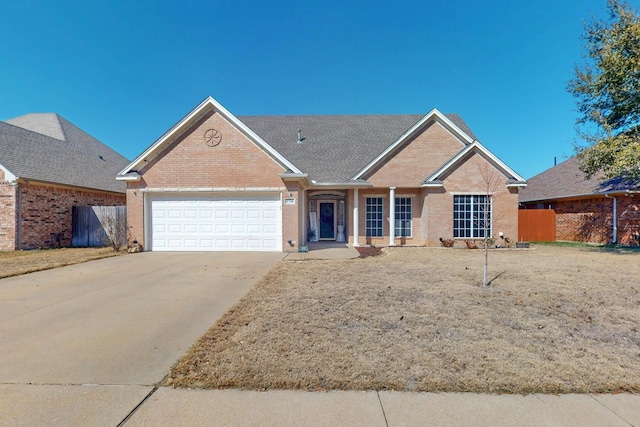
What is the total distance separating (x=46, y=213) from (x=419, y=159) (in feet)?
63.4

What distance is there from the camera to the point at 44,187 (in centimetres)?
1512

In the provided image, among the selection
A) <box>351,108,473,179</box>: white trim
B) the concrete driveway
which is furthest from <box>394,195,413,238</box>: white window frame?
the concrete driveway

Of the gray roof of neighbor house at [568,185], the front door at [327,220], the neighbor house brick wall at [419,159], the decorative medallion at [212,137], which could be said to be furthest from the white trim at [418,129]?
the gray roof of neighbor house at [568,185]

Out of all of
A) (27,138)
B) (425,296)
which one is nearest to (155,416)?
(425,296)

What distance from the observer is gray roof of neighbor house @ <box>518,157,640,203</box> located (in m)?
16.7

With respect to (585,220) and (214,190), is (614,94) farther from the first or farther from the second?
(214,190)

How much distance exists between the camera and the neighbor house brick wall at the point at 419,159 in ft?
49.9

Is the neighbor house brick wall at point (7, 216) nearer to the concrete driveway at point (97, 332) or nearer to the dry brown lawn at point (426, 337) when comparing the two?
the concrete driveway at point (97, 332)

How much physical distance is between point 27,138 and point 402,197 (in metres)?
22.5

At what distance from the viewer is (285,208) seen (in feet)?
41.8

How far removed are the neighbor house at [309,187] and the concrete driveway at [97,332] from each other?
13.8 ft

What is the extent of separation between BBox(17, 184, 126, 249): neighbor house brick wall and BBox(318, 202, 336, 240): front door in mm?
13841

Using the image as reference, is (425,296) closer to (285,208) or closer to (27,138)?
(285,208)

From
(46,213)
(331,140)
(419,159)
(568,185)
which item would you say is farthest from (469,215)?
(46,213)
